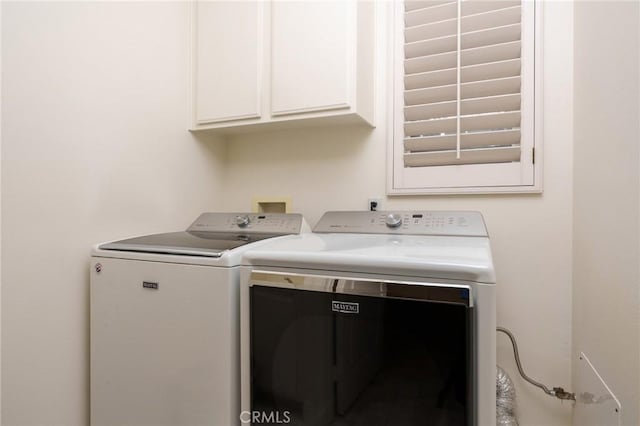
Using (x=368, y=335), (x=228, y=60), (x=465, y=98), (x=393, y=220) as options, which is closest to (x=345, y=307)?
(x=368, y=335)

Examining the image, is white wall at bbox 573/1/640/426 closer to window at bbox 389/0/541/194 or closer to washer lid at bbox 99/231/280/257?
window at bbox 389/0/541/194

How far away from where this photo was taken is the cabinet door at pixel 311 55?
1481mm

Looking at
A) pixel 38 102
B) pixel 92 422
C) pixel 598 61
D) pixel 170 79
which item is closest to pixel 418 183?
pixel 598 61

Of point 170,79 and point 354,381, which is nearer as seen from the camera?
point 354,381

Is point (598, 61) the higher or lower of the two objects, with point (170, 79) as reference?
lower

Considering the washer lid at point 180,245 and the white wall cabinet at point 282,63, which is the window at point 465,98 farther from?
the washer lid at point 180,245

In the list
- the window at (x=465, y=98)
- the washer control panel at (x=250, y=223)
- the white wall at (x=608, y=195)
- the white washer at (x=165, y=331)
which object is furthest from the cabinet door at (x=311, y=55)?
the white wall at (x=608, y=195)

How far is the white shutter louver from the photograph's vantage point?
1.51 m

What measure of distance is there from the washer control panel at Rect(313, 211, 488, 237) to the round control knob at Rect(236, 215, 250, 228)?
32cm

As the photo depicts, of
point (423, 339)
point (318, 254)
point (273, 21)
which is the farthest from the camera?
point (273, 21)

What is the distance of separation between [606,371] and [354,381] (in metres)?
0.74

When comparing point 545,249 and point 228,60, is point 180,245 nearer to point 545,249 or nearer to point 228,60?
point 228,60

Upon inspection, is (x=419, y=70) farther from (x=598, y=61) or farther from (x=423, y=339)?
(x=423, y=339)

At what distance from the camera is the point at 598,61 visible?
1.16 metres
